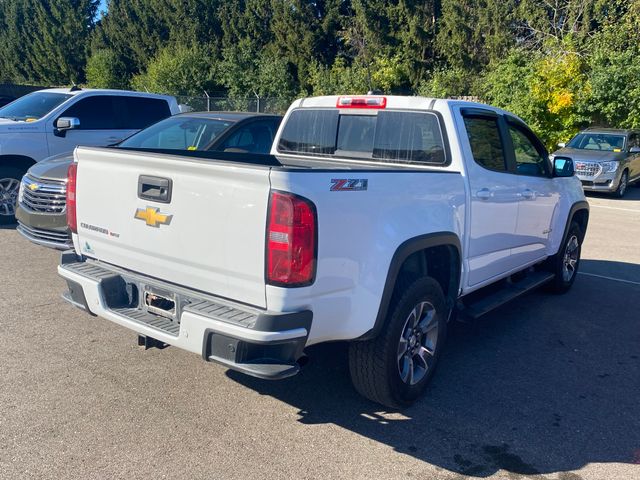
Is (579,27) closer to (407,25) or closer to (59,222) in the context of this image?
(407,25)

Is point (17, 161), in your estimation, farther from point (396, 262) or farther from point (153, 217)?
point (396, 262)

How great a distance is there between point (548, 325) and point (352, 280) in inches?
128

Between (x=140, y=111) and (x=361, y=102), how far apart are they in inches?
234

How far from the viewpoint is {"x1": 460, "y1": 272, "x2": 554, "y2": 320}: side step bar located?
4684mm

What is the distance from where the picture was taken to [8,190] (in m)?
8.61

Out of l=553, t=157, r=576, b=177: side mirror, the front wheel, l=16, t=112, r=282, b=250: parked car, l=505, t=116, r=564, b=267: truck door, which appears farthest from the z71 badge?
the front wheel

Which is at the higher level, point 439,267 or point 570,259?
point 439,267

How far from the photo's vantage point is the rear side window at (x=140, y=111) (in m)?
9.51

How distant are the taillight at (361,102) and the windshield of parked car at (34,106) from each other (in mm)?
5869

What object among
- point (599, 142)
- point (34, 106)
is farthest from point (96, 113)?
point (599, 142)

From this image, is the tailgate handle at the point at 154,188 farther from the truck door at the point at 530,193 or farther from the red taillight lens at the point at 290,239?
the truck door at the point at 530,193

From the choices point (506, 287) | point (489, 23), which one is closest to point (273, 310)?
point (506, 287)

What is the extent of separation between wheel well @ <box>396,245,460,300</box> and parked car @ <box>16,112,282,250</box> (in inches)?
135

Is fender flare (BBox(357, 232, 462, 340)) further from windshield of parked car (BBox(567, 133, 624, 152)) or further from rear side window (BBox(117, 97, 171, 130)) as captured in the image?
windshield of parked car (BBox(567, 133, 624, 152))
